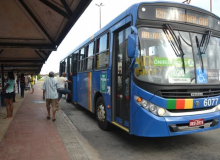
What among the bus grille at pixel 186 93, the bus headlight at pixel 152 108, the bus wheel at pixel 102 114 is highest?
the bus grille at pixel 186 93

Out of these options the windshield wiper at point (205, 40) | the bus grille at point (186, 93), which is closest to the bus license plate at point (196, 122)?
the bus grille at point (186, 93)

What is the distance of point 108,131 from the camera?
20.7 ft

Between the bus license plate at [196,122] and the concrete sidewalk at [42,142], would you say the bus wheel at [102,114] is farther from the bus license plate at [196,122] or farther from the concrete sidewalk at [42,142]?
the bus license plate at [196,122]

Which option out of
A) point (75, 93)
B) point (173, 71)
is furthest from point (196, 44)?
point (75, 93)

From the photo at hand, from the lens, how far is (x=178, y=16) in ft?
14.9

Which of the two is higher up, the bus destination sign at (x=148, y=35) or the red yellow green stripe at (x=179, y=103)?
the bus destination sign at (x=148, y=35)

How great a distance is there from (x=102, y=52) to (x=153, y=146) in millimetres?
3095

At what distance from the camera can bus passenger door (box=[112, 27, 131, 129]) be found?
483cm

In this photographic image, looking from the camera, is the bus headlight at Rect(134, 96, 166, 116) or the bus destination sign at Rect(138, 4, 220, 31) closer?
the bus headlight at Rect(134, 96, 166, 116)

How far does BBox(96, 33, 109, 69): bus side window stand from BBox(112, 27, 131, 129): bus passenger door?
483mm

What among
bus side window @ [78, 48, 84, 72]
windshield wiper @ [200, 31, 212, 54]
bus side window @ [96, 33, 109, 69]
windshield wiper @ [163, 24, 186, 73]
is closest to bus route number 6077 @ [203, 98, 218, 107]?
windshield wiper @ [163, 24, 186, 73]

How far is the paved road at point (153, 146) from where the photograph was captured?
4383mm

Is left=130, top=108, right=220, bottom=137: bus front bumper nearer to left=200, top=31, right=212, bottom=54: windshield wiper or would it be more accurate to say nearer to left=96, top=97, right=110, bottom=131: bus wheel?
left=200, top=31, right=212, bottom=54: windshield wiper

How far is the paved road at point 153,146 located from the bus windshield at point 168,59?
5.15 ft
